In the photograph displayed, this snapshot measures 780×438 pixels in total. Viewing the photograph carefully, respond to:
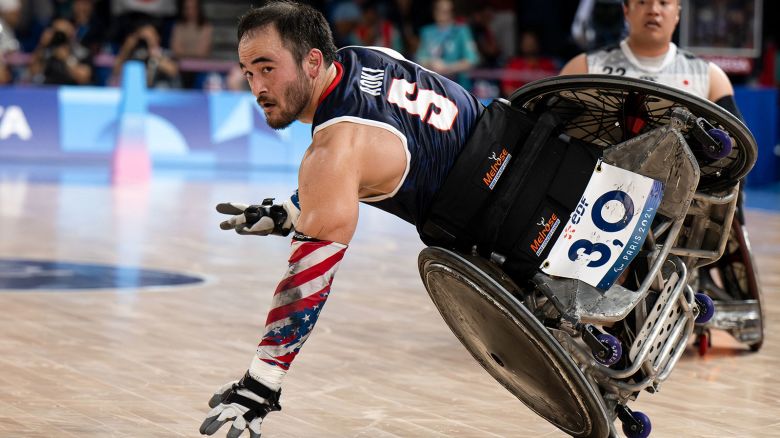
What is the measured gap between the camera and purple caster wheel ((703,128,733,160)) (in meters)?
4.27

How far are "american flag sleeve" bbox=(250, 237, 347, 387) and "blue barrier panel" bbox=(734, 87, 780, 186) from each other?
1161cm

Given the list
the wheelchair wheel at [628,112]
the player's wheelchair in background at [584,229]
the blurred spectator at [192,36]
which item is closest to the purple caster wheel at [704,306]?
the player's wheelchair in background at [584,229]

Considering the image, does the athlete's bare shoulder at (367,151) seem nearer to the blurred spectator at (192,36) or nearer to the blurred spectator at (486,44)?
the blurred spectator at (486,44)

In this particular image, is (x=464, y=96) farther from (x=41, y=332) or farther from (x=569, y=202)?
(x=41, y=332)

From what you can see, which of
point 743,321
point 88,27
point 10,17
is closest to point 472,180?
point 743,321

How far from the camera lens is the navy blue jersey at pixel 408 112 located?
403 cm

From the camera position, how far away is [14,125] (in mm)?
16266

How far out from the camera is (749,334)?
6.46 m

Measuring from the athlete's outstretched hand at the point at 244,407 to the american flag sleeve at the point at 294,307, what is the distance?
0.04m

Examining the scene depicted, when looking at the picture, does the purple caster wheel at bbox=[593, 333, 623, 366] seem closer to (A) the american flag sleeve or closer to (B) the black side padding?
(B) the black side padding

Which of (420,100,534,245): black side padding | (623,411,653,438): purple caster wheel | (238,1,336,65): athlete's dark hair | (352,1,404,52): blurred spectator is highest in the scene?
(238,1,336,65): athlete's dark hair

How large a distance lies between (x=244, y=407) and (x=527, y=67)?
13698 mm

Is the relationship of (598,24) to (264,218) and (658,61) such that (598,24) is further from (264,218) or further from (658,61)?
(264,218)

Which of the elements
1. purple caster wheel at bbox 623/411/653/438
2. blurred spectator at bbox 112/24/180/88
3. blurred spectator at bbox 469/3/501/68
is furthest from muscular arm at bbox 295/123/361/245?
blurred spectator at bbox 469/3/501/68
